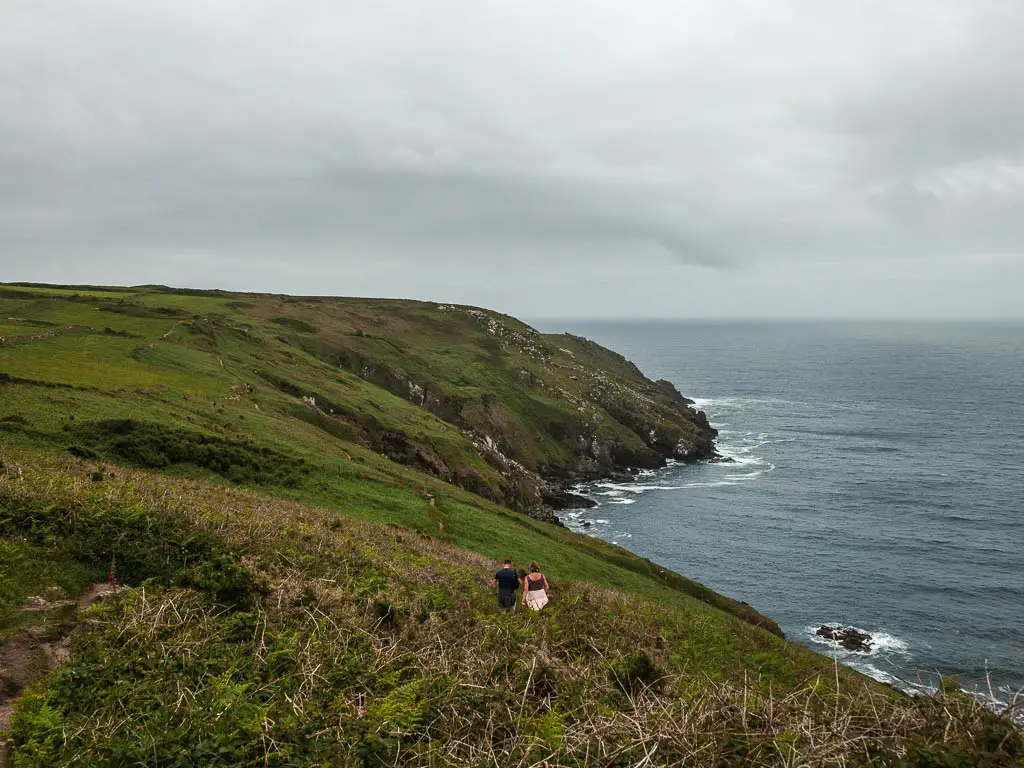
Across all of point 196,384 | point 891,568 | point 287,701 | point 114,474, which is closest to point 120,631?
point 287,701

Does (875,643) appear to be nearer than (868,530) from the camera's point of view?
Yes

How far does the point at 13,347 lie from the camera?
45531 millimetres

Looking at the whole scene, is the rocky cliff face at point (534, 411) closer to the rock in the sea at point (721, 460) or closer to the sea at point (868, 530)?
the rock in the sea at point (721, 460)

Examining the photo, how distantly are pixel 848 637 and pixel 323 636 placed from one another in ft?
145

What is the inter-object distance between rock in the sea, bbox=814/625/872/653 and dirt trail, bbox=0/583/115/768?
1827 inches

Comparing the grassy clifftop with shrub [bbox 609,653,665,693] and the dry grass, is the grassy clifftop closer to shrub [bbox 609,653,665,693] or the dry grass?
the dry grass

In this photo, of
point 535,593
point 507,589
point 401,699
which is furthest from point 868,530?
point 401,699

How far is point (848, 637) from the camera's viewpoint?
43.1 metres

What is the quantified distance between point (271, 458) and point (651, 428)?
8348cm

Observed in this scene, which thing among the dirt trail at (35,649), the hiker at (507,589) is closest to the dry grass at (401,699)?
the dirt trail at (35,649)

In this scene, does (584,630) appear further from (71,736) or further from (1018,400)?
(1018,400)

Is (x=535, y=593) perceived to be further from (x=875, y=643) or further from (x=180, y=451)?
(x=875, y=643)

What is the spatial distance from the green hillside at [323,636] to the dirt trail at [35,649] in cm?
5

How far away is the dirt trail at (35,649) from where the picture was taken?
9347mm
